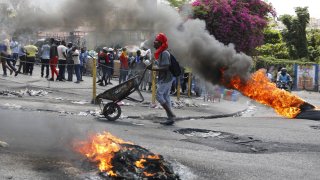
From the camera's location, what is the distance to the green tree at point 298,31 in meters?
33.1

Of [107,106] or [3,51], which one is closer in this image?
[107,106]

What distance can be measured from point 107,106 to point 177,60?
1.93m

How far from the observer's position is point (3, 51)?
1677 cm

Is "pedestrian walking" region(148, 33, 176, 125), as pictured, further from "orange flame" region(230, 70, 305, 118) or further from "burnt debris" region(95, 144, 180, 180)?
"burnt debris" region(95, 144, 180, 180)

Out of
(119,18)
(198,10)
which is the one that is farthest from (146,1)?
(198,10)

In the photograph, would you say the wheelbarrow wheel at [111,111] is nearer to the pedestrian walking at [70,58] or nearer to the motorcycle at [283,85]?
the pedestrian walking at [70,58]

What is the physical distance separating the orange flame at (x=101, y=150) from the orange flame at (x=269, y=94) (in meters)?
6.09

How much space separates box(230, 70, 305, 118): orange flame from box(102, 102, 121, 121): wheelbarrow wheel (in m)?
3.31

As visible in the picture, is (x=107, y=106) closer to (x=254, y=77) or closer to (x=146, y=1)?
(x=146, y=1)

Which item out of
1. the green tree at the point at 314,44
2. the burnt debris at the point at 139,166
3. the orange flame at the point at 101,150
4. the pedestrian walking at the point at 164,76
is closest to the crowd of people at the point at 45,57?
the pedestrian walking at the point at 164,76

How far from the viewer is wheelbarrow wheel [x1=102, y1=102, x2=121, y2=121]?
10680 mm

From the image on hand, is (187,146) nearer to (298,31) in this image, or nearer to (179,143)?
(179,143)

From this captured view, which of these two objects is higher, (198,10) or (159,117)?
(198,10)

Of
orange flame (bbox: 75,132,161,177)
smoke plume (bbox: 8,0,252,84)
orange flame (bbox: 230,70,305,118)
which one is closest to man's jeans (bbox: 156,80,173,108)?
Result: smoke plume (bbox: 8,0,252,84)
